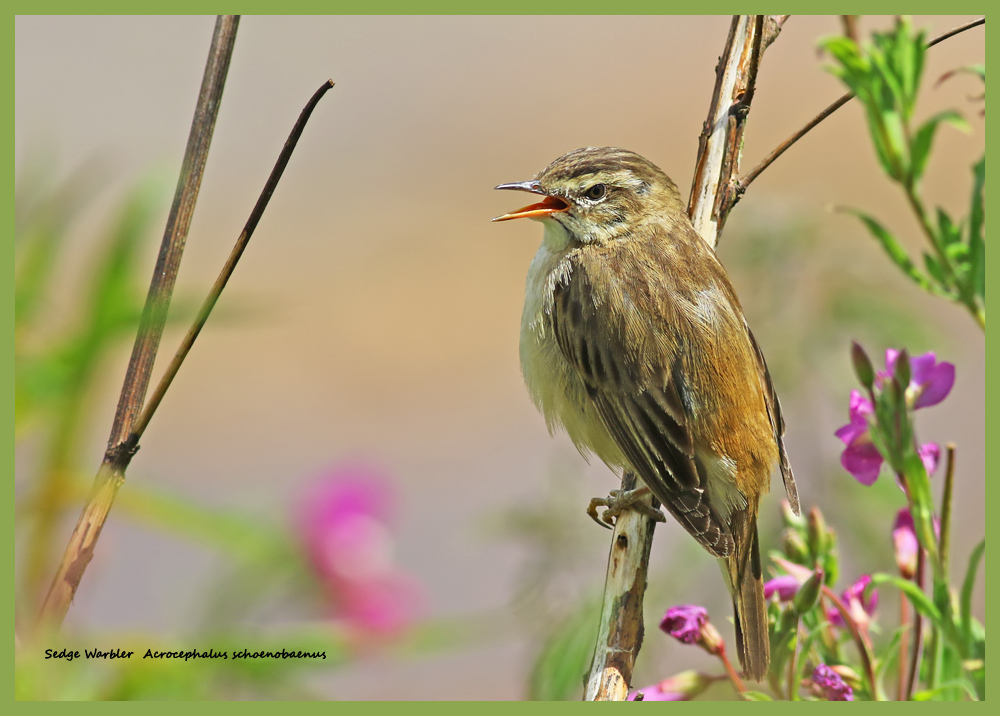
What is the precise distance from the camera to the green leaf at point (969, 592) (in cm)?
187

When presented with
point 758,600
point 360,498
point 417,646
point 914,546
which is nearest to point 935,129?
point 914,546

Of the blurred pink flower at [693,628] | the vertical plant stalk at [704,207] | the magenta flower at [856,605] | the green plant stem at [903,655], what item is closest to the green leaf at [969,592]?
the green plant stem at [903,655]

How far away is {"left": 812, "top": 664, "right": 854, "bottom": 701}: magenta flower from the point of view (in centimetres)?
204

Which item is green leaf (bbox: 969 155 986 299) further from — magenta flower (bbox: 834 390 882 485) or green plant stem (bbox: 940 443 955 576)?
magenta flower (bbox: 834 390 882 485)

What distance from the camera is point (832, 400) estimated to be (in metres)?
4.01

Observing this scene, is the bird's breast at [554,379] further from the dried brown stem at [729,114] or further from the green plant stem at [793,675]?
the green plant stem at [793,675]

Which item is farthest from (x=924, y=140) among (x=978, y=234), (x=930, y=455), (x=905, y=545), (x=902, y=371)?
(x=905, y=545)

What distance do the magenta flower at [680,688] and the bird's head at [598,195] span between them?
2170mm

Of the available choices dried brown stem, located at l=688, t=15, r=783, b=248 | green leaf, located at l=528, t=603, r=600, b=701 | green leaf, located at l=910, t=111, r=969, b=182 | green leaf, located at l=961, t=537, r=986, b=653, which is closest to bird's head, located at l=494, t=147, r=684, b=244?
dried brown stem, located at l=688, t=15, r=783, b=248

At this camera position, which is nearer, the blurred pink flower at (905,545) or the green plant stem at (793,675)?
the green plant stem at (793,675)

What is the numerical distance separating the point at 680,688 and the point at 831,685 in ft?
1.40

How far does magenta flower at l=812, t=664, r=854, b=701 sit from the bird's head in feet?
7.84

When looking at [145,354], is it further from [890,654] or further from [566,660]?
[566,660]

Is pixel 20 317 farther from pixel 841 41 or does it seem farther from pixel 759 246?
pixel 759 246
